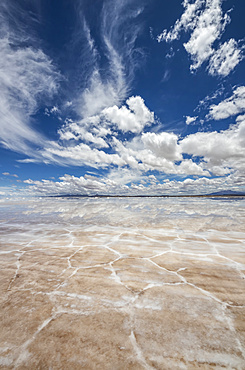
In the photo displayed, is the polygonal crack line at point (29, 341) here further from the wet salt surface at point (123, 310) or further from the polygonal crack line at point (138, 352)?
the polygonal crack line at point (138, 352)

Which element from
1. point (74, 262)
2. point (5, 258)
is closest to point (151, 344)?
point (74, 262)

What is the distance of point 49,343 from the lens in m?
1.99

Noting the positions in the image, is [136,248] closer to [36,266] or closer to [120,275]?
[120,275]

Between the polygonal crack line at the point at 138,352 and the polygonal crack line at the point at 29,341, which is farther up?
the polygonal crack line at the point at 29,341

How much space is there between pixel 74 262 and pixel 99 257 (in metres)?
0.76

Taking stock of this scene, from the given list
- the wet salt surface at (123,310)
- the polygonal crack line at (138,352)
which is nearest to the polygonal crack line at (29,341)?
the wet salt surface at (123,310)

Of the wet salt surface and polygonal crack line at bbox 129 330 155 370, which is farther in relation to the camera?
the wet salt surface

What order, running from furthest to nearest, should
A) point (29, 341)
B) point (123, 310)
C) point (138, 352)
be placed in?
point (123, 310) < point (29, 341) < point (138, 352)

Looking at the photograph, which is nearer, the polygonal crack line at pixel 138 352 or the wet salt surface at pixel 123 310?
the polygonal crack line at pixel 138 352

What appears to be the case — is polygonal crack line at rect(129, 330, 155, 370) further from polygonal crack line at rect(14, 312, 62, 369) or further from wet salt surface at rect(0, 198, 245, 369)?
polygonal crack line at rect(14, 312, 62, 369)

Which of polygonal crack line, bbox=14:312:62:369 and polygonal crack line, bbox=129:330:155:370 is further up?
polygonal crack line, bbox=14:312:62:369

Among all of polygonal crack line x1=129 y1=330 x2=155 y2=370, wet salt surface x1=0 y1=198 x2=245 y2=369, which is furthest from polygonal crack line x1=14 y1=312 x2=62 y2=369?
polygonal crack line x1=129 y1=330 x2=155 y2=370

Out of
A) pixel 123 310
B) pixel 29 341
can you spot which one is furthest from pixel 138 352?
pixel 29 341

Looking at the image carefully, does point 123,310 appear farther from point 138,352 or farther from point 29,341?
point 29,341
